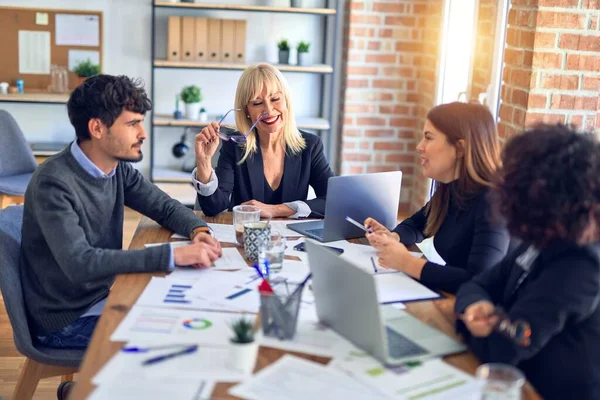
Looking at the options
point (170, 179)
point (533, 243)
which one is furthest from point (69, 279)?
point (170, 179)

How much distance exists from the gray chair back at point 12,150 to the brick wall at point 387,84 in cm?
199

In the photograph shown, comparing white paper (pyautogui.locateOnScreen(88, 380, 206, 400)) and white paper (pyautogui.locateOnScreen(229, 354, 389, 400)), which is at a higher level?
white paper (pyautogui.locateOnScreen(229, 354, 389, 400))

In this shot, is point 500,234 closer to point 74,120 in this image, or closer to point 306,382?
point 306,382

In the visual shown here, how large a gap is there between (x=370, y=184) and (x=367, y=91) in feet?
9.41

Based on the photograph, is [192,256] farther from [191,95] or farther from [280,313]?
[191,95]

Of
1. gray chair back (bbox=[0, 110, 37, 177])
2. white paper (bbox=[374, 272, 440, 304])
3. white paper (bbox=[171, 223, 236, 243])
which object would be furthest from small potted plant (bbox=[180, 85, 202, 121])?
white paper (bbox=[374, 272, 440, 304])

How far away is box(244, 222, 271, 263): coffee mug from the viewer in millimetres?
2254

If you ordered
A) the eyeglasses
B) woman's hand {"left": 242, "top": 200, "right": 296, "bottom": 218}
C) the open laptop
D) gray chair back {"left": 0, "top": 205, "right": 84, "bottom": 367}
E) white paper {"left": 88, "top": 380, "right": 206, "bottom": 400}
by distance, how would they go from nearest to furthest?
white paper {"left": 88, "top": 380, "right": 206, "bottom": 400}, gray chair back {"left": 0, "top": 205, "right": 84, "bottom": 367}, the open laptop, woman's hand {"left": 242, "top": 200, "right": 296, "bottom": 218}, the eyeglasses

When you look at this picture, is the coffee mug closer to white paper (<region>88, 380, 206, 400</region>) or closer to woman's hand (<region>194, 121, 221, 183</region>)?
woman's hand (<region>194, 121, 221, 183</region>)

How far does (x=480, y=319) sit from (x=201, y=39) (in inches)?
157

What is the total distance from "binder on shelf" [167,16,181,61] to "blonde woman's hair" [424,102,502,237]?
3.25 meters

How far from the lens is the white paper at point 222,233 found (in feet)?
8.23

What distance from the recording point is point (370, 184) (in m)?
2.49

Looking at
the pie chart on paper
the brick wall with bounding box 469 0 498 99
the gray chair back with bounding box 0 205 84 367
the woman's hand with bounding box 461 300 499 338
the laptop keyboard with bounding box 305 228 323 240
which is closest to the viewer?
the woman's hand with bounding box 461 300 499 338
